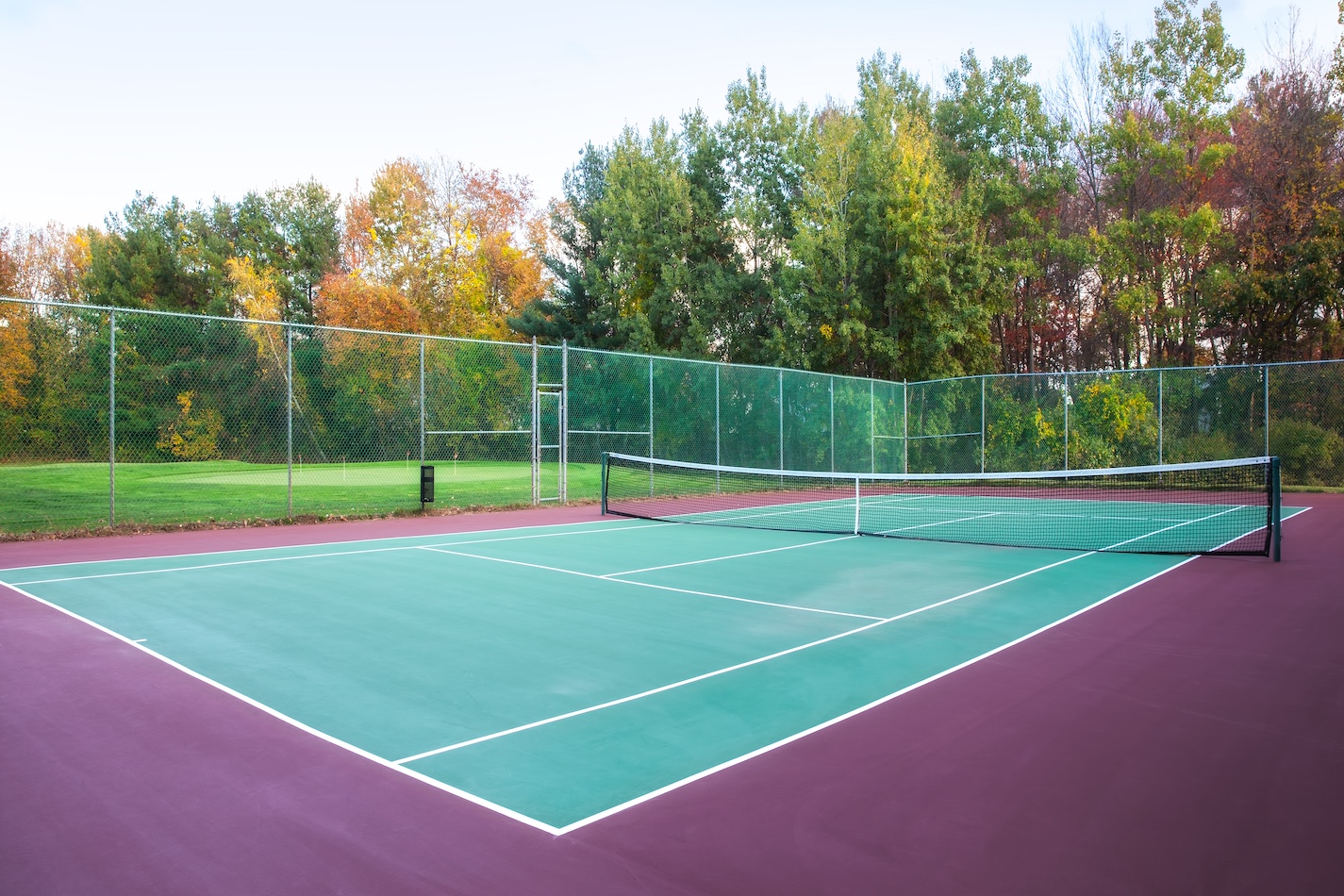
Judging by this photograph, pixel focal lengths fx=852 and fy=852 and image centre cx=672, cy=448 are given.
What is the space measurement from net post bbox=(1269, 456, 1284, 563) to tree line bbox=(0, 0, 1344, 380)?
623 inches

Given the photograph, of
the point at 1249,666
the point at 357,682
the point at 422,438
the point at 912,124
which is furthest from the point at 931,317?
the point at 357,682

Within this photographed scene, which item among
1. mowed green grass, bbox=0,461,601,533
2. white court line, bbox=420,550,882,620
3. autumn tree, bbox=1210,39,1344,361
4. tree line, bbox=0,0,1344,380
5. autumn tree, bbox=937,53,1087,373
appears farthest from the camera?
autumn tree, bbox=937,53,1087,373

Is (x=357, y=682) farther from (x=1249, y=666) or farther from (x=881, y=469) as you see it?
(x=881, y=469)

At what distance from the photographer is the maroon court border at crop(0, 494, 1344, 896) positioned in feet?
8.66

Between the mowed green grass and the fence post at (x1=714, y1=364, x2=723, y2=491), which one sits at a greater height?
the fence post at (x1=714, y1=364, x2=723, y2=491)

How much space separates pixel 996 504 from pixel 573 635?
510 inches

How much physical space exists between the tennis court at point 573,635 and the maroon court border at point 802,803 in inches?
9.4

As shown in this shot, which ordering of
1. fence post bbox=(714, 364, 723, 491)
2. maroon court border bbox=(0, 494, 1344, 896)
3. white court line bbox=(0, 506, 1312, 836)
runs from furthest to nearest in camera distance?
fence post bbox=(714, 364, 723, 491), white court line bbox=(0, 506, 1312, 836), maroon court border bbox=(0, 494, 1344, 896)

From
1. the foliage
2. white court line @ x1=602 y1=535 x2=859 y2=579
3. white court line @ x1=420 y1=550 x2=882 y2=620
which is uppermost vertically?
the foliage

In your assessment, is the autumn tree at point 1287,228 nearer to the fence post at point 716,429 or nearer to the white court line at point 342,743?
the fence post at point 716,429

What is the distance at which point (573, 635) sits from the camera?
19.2 feet

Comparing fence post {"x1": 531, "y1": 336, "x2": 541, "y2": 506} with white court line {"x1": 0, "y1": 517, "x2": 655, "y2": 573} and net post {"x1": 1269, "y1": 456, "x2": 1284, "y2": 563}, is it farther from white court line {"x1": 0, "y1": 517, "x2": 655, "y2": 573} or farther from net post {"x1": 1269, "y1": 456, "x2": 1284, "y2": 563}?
net post {"x1": 1269, "y1": 456, "x2": 1284, "y2": 563}

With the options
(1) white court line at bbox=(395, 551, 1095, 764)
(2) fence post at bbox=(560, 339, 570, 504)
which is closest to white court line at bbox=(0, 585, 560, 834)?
(1) white court line at bbox=(395, 551, 1095, 764)

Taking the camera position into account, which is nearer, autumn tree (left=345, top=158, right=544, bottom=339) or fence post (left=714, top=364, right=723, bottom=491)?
fence post (left=714, top=364, right=723, bottom=491)
